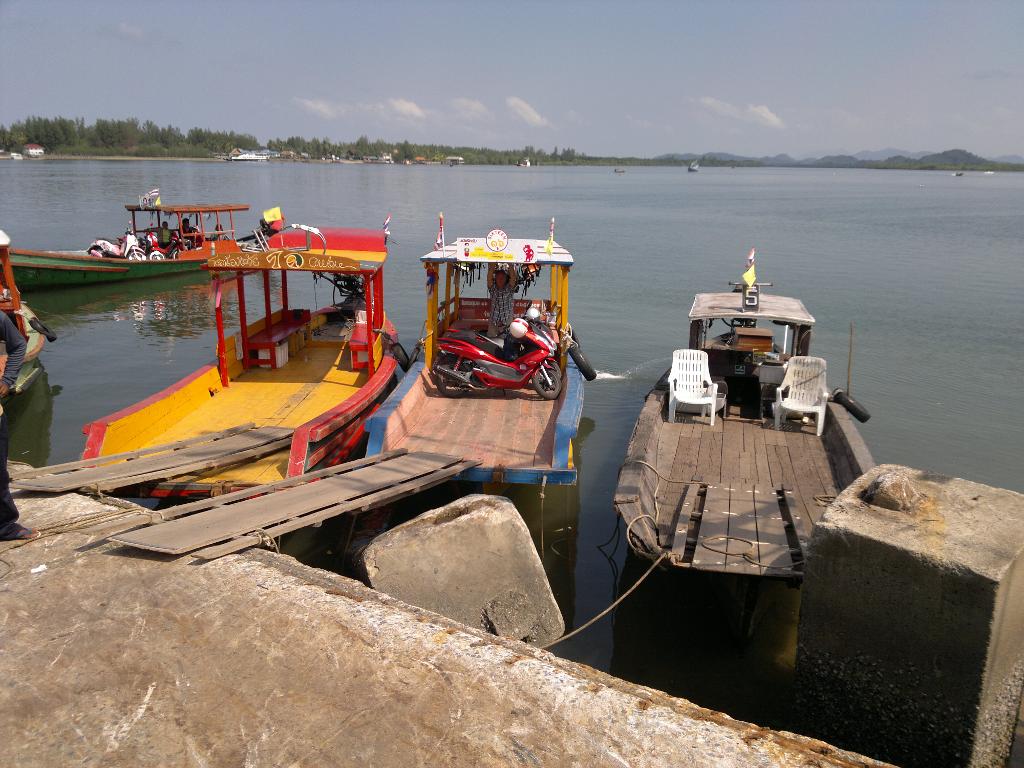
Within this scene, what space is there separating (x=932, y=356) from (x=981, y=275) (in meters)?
11.7

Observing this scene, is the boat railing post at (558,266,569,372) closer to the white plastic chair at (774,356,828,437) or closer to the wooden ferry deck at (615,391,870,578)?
the wooden ferry deck at (615,391,870,578)

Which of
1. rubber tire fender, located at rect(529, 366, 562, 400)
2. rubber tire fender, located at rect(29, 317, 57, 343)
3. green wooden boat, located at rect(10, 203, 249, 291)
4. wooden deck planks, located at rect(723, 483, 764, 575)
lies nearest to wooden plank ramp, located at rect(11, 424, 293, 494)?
rubber tire fender, located at rect(529, 366, 562, 400)

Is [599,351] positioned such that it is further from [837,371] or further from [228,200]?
[228,200]

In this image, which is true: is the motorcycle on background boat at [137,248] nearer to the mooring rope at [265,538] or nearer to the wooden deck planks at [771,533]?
the mooring rope at [265,538]

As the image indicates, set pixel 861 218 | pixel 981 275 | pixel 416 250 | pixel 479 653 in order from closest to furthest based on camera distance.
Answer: pixel 479 653 < pixel 981 275 < pixel 416 250 < pixel 861 218

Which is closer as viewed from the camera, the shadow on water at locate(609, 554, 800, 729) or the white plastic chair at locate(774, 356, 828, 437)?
the shadow on water at locate(609, 554, 800, 729)

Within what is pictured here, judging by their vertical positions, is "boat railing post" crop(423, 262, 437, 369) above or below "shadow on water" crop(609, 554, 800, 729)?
above

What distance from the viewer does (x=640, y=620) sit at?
6.69 m

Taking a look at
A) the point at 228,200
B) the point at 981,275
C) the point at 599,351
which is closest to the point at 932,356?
the point at 599,351

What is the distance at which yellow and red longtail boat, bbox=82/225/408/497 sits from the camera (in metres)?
7.25

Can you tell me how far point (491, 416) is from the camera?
8.97 metres

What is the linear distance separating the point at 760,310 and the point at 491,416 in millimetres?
3505

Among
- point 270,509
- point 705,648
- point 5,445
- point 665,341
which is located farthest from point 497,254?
point 665,341

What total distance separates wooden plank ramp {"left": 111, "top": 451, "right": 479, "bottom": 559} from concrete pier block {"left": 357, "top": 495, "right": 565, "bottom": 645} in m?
0.53
